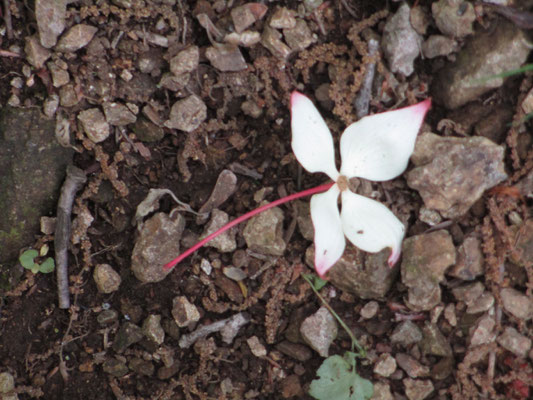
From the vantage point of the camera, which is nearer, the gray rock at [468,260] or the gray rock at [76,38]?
the gray rock at [76,38]

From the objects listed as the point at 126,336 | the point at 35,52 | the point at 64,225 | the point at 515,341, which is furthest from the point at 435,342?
the point at 35,52

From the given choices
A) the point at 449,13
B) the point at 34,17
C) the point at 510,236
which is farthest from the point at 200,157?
the point at 510,236

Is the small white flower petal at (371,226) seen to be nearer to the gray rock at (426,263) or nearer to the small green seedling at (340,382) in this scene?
the gray rock at (426,263)

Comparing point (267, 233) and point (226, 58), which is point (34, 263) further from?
point (226, 58)

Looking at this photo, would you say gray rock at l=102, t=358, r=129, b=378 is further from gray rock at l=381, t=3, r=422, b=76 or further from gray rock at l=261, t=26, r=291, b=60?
gray rock at l=381, t=3, r=422, b=76

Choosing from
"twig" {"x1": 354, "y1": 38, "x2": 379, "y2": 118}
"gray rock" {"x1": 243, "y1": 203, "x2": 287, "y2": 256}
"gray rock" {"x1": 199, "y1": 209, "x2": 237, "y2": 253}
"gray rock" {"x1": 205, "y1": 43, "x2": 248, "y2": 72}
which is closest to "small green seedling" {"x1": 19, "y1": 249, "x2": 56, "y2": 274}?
"gray rock" {"x1": 199, "y1": 209, "x2": 237, "y2": 253}

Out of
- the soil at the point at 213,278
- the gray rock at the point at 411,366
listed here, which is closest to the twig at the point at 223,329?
the soil at the point at 213,278
